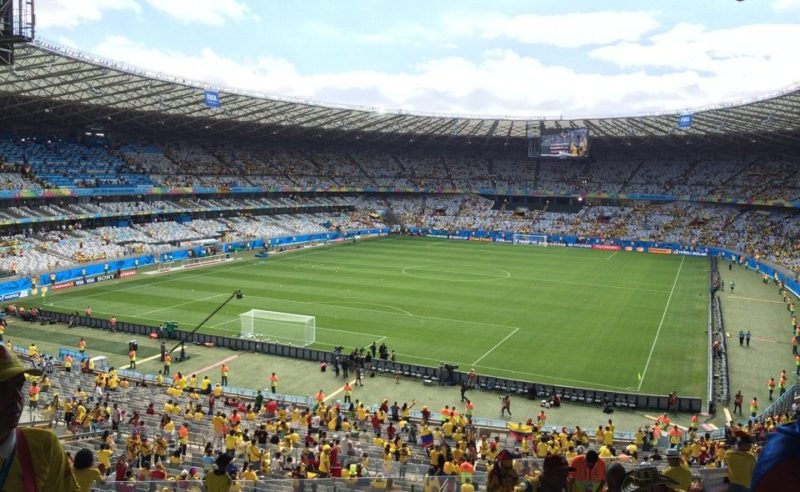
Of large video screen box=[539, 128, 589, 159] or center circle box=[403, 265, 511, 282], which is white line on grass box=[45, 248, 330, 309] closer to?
center circle box=[403, 265, 511, 282]

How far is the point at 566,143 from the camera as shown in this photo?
8394 cm

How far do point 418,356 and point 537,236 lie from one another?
56.4m

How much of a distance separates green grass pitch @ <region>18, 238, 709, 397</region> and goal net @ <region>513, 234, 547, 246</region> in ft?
52.8

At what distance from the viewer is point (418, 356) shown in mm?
33656

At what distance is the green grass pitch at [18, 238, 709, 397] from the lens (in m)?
33.1

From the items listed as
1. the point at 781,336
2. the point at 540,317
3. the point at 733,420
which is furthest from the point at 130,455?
the point at 781,336

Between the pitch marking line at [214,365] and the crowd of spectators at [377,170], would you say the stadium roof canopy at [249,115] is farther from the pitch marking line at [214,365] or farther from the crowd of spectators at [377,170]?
the pitch marking line at [214,365]

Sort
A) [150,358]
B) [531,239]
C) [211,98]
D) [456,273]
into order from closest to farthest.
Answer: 1. [150,358]
2. [456,273]
3. [211,98]
4. [531,239]

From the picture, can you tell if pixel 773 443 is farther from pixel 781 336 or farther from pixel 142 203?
pixel 142 203

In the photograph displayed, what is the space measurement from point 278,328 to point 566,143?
59.0 m

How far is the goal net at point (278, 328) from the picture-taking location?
3638 cm

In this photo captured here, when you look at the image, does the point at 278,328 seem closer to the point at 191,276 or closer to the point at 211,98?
the point at 191,276

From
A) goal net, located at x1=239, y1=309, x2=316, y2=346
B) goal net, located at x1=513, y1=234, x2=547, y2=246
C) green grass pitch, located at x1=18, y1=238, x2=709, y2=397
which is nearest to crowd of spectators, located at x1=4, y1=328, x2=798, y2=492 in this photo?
green grass pitch, located at x1=18, y1=238, x2=709, y2=397

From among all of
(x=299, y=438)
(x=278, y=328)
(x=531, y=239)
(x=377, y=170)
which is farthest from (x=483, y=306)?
(x=377, y=170)
